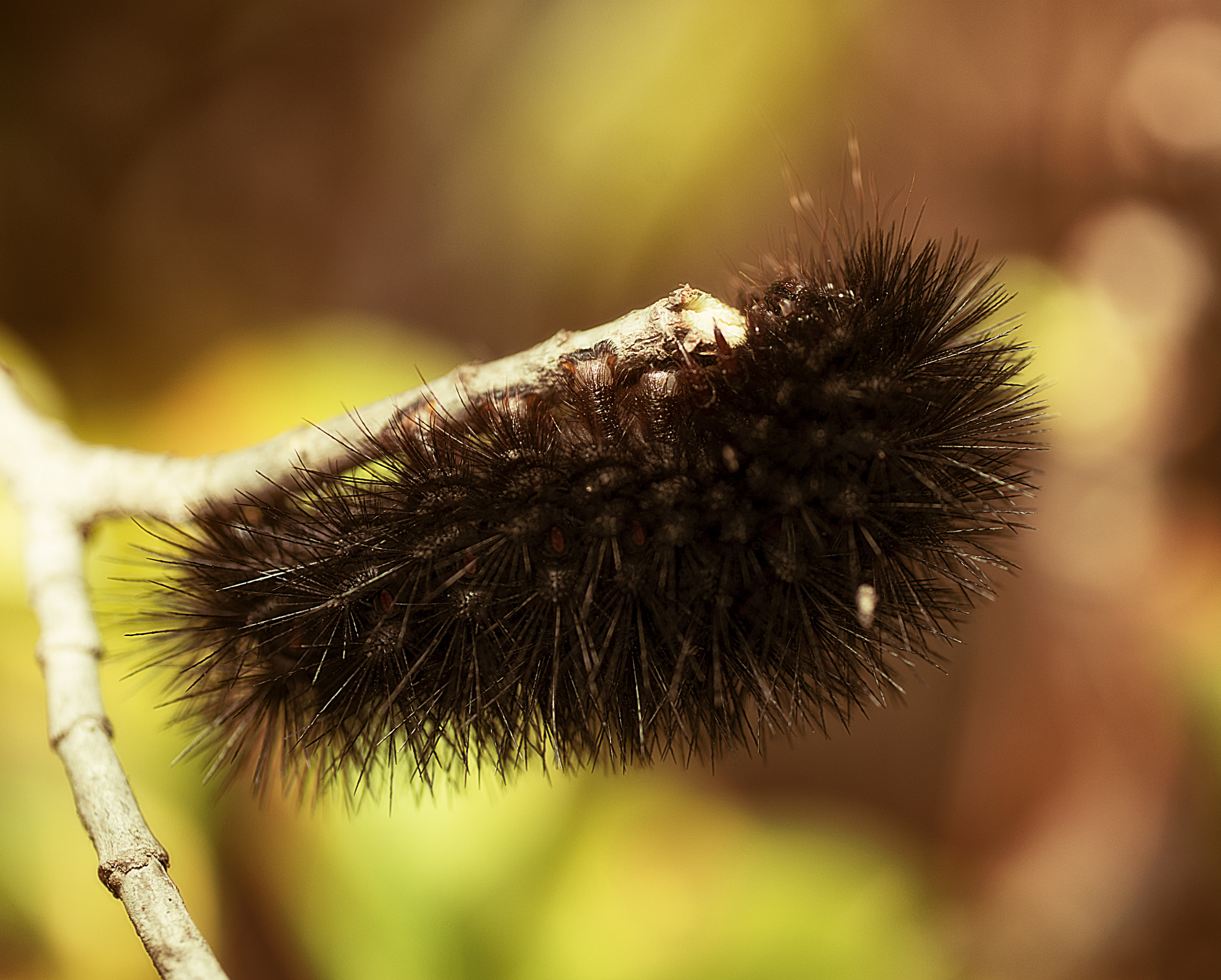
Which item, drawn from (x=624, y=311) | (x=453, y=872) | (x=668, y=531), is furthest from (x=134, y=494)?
(x=624, y=311)

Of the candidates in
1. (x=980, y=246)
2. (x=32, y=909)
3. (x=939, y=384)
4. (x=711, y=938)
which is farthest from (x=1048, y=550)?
(x=32, y=909)

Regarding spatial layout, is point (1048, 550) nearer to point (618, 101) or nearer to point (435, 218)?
point (618, 101)

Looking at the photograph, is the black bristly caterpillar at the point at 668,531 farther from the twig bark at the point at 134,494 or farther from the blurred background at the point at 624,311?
the blurred background at the point at 624,311

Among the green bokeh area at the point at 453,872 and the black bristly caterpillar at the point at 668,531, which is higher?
the black bristly caterpillar at the point at 668,531

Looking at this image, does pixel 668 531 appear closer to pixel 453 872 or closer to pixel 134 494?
pixel 134 494

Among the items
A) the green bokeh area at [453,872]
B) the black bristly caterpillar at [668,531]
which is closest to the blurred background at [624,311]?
the green bokeh area at [453,872]

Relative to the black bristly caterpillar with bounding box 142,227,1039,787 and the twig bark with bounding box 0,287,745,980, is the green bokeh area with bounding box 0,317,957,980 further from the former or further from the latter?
the black bristly caterpillar with bounding box 142,227,1039,787

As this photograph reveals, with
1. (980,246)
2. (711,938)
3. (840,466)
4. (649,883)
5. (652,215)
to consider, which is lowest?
(711,938)

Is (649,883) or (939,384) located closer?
(939,384)
